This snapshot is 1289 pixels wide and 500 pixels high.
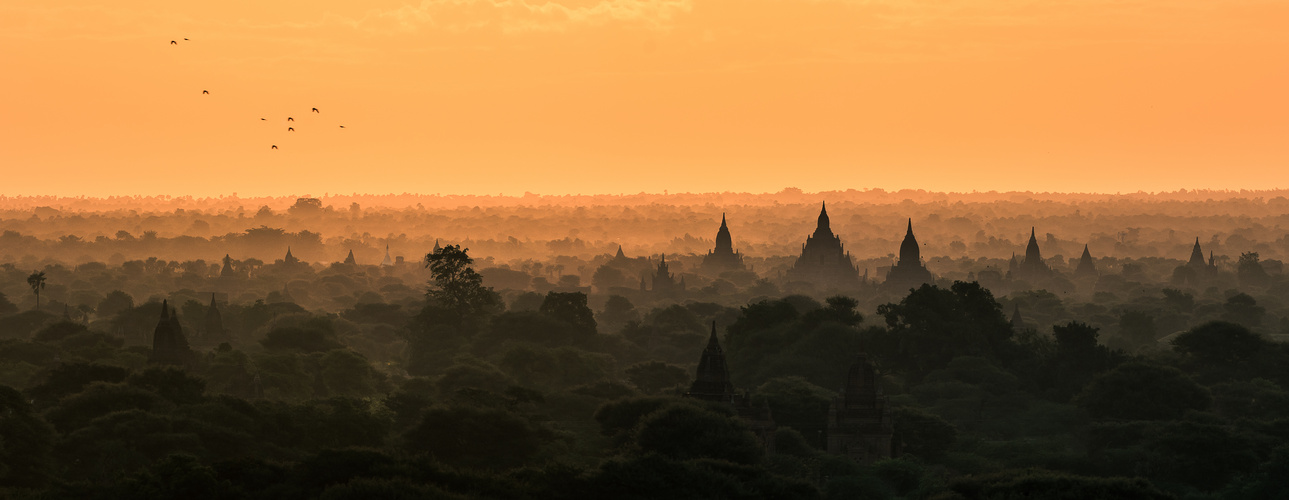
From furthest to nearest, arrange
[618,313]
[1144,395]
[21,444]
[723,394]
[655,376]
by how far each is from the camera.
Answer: [618,313] < [655,376] < [1144,395] < [723,394] < [21,444]

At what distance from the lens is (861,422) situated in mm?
65812

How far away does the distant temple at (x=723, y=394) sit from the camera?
6325cm

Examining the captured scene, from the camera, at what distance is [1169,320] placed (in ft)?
466

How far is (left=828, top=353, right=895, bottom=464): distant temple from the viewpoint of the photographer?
65500 millimetres

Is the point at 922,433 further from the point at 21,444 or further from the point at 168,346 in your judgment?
the point at 168,346

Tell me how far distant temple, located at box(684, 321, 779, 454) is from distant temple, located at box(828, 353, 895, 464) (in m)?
2.85

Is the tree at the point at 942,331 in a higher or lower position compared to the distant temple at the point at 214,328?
higher

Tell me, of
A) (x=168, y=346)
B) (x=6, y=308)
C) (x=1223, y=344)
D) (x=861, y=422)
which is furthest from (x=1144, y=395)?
(x=6, y=308)

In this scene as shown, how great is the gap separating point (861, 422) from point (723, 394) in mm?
6238

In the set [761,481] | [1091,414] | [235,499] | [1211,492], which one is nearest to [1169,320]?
[1091,414]

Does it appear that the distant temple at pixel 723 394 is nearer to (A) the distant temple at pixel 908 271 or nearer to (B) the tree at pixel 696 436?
(B) the tree at pixel 696 436

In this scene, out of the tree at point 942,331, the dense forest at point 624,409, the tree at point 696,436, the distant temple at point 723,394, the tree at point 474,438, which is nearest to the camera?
the dense forest at point 624,409


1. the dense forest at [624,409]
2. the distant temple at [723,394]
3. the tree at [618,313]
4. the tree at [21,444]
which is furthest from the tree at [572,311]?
the tree at [21,444]

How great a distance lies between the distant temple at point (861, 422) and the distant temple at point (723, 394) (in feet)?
9.34
